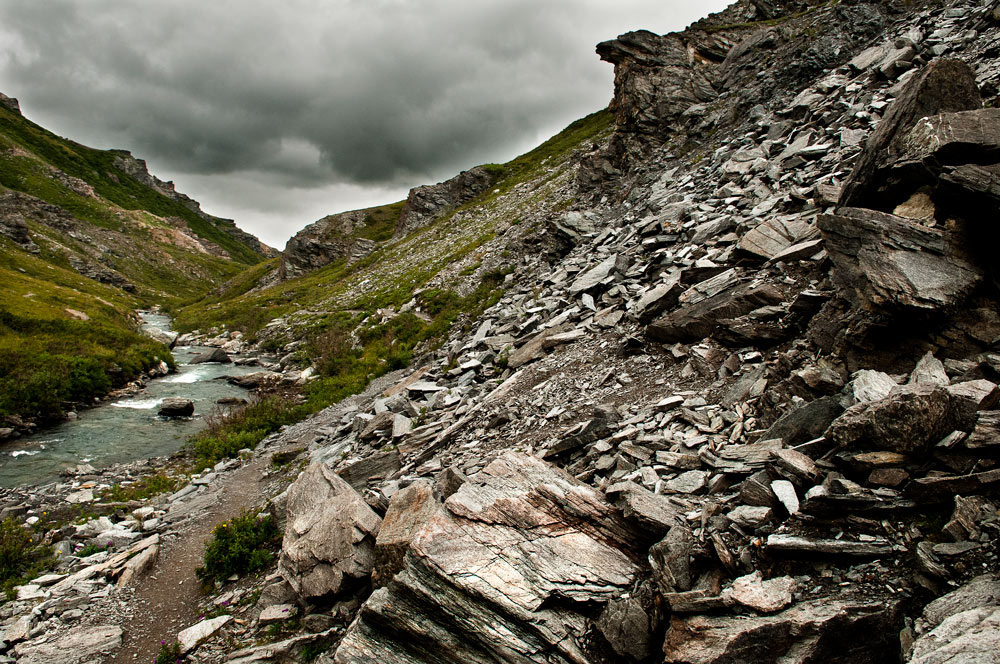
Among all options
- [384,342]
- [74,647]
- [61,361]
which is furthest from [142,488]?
[61,361]

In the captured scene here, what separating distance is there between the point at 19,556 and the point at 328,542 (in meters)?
10.5

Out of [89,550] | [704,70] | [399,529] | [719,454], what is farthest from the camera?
[704,70]

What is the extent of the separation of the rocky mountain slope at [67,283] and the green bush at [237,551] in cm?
2038

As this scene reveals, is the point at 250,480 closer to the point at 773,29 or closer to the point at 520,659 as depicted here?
the point at 520,659

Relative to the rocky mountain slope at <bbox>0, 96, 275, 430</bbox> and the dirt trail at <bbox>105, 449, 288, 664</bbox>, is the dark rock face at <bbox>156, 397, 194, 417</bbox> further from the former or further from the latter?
the dirt trail at <bbox>105, 449, 288, 664</bbox>

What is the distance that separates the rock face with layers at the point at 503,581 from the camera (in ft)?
21.2

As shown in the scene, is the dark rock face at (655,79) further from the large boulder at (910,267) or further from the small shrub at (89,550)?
the small shrub at (89,550)

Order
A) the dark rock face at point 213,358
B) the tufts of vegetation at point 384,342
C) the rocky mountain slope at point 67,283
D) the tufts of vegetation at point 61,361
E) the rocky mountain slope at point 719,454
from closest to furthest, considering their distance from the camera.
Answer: the rocky mountain slope at point 719,454
the tufts of vegetation at point 61,361
the rocky mountain slope at point 67,283
the tufts of vegetation at point 384,342
the dark rock face at point 213,358

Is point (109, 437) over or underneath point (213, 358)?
underneath

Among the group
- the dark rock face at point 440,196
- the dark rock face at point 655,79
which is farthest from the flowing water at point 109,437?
the dark rock face at point 440,196

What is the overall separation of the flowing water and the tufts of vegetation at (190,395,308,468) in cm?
183

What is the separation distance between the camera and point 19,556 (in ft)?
43.0

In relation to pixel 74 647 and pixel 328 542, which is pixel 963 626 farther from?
pixel 74 647

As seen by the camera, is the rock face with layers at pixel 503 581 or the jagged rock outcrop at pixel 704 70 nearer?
the rock face with layers at pixel 503 581
